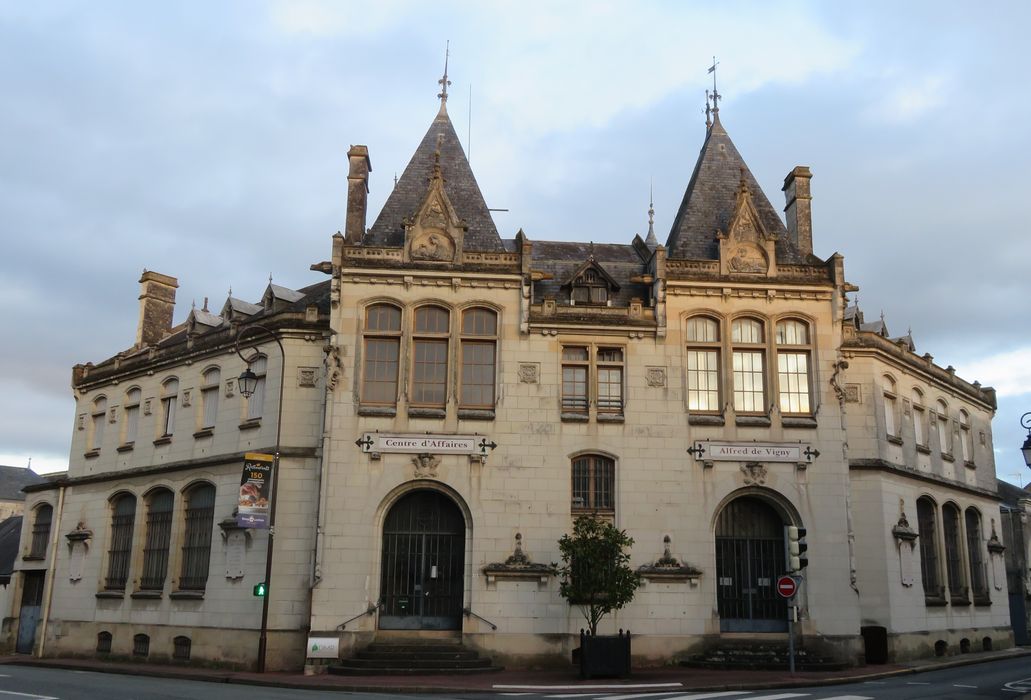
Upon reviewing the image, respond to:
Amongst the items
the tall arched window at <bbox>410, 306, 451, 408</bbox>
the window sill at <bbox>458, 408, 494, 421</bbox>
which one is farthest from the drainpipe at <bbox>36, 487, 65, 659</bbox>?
the window sill at <bbox>458, 408, 494, 421</bbox>

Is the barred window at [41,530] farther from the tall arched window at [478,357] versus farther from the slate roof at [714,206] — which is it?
the slate roof at [714,206]

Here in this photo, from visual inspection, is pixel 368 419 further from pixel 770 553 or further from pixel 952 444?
pixel 952 444

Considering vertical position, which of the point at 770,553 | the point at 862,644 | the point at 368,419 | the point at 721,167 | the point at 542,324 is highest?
the point at 721,167

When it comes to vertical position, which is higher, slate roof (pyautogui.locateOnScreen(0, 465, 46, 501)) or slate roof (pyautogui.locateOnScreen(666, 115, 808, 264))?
slate roof (pyautogui.locateOnScreen(666, 115, 808, 264))

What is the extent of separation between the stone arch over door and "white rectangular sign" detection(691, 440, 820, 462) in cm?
115

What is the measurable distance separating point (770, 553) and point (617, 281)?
10.0 meters

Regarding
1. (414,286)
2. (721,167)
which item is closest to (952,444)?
(721,167)

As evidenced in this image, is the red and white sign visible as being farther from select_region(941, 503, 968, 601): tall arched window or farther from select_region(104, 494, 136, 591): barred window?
select_region(104, 494, 136, 591): barred window

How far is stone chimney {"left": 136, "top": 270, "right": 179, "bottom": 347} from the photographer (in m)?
39.6

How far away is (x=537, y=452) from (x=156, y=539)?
47.2 ft

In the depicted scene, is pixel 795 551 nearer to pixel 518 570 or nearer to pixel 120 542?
pixel 518 570

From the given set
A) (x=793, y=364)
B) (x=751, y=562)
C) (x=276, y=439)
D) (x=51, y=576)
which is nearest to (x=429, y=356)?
(x=276, y=439)

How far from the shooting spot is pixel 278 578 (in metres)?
27.2

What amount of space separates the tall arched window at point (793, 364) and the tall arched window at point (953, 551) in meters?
9.02
